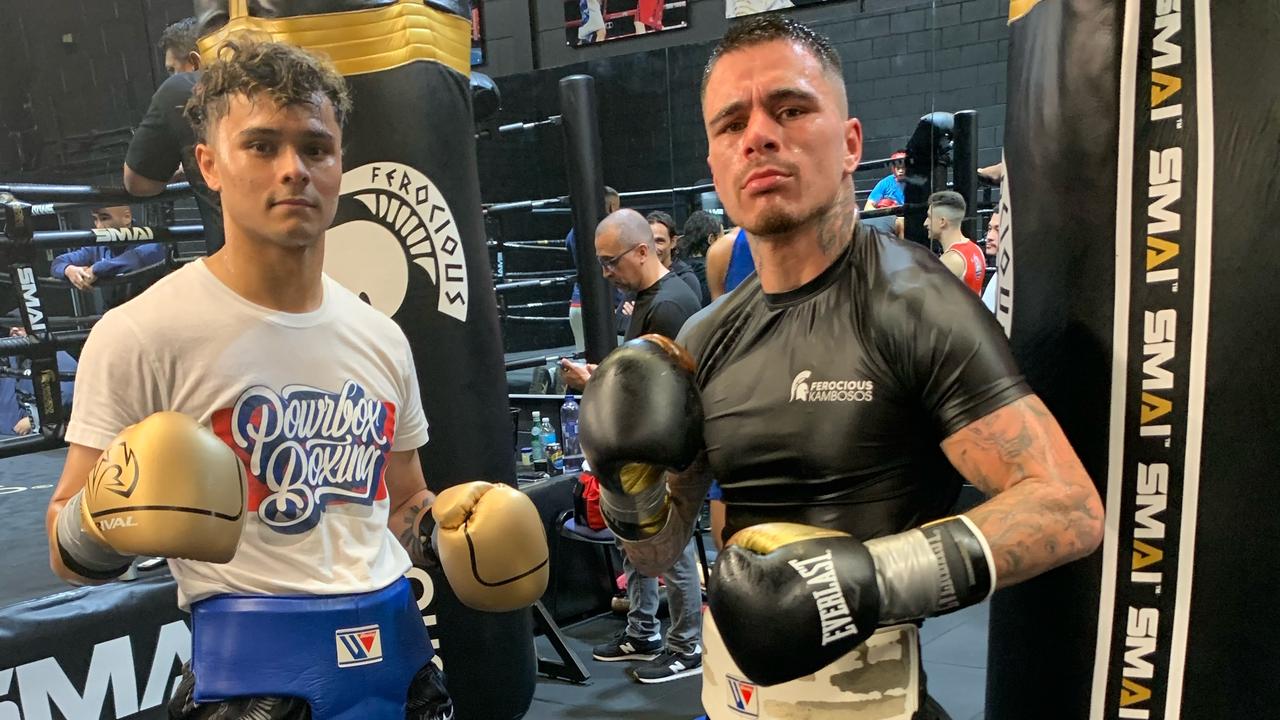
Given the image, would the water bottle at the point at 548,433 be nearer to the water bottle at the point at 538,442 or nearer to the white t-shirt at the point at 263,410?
the water bottle at the point at 538,442

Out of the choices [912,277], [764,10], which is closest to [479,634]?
[912,277]

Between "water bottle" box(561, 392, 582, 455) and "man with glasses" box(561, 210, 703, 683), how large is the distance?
3.53ft

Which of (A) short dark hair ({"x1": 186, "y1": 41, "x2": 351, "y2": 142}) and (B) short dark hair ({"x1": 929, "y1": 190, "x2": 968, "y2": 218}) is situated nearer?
(A) short dark hair ({"x1": 186, "y1": 41, "x2": 351, "y2": 142})

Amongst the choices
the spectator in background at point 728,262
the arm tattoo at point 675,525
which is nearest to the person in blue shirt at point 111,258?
the spectator in background at point 728,262

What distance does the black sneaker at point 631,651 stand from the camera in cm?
383

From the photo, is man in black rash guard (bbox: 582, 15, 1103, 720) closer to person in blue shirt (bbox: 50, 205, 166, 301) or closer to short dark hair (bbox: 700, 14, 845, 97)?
short dark hair (bbox: 700, 14, 845, 97)

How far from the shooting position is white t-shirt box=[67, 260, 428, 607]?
1.45 metres

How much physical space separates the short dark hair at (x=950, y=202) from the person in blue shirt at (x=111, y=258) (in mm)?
3675

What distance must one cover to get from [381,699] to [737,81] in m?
1.15

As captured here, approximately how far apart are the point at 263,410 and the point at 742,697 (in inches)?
34.9

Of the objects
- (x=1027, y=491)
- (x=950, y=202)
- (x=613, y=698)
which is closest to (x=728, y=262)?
(x=950, y=202)

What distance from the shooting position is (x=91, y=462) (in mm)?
1461

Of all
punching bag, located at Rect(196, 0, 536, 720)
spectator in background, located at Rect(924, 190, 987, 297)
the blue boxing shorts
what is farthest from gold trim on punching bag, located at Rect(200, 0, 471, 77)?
spectator in background, located at Rect(924, 190, 987, 297)

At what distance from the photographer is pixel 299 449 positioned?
5.06 feet
